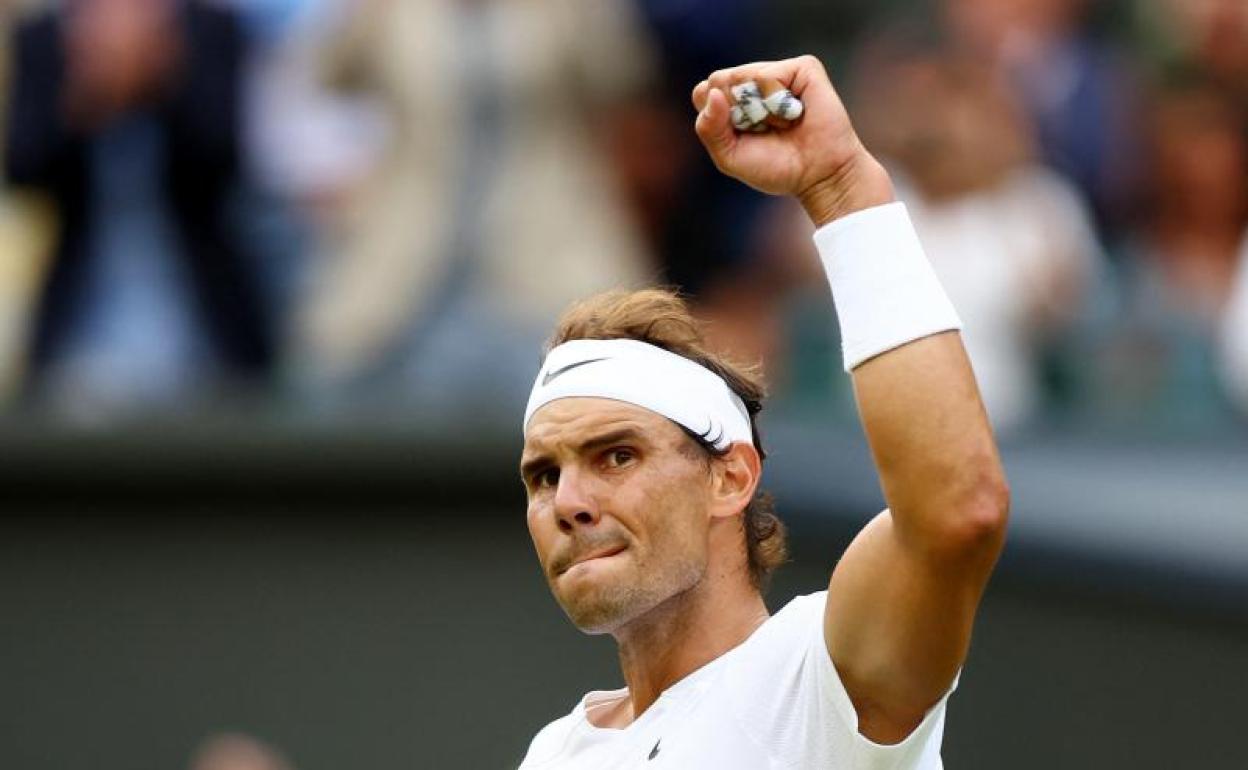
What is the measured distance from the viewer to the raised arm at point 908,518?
3289mm

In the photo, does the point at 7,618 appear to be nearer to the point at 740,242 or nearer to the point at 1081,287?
the point at 740,242

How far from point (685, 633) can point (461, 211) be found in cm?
419

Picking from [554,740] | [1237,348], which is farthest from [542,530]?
[1237,348]

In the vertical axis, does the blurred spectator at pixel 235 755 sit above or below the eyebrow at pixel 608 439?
below

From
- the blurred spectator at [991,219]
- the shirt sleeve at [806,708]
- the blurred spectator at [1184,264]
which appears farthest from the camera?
the blurred spectator at [991,219]

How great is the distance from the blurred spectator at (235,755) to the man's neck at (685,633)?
4.01 meters

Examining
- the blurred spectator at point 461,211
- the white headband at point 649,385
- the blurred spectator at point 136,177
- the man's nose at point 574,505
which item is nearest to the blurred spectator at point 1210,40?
the blurred spectator at point 461,211

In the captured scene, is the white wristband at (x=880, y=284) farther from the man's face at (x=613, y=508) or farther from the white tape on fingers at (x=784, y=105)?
the man's face at (x=613, y=508)

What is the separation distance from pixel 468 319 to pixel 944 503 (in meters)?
Answer: 4.72

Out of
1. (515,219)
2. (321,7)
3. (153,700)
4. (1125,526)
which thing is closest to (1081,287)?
(1125,526)

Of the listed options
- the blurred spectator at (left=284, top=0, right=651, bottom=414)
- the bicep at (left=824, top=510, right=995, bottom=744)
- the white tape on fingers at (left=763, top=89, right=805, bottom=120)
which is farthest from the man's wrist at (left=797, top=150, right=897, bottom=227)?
the blurred spectator at (left=284, top=0, right=651, bottom=414)

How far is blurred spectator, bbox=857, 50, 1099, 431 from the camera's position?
7523mm

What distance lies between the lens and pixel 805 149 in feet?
11.5

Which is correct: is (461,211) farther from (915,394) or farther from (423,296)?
(915,394)
